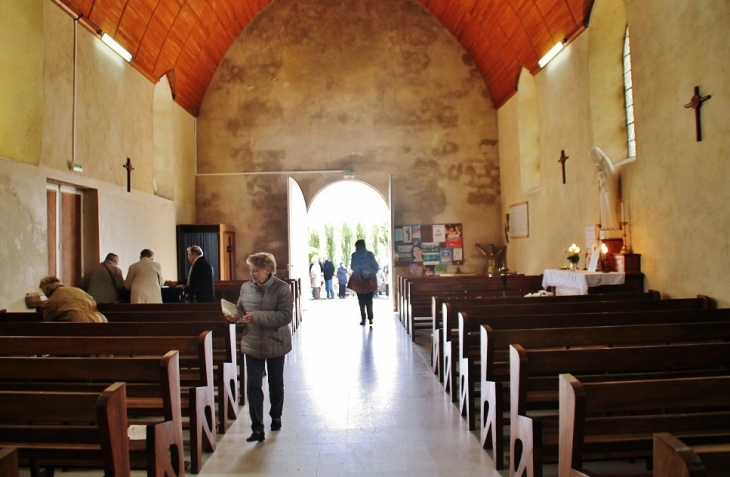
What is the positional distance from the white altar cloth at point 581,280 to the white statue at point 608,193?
81cm

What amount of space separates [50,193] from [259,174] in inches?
251

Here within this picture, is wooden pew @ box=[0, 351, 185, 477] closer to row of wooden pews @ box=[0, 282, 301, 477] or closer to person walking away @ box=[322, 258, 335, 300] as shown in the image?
row of wooden pews @ box=[0, 282, 301, 477]

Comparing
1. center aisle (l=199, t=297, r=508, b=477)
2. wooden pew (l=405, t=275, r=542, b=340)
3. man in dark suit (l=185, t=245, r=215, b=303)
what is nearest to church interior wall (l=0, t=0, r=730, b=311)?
wooden pew (l=405, t=275, r=542, b=340)

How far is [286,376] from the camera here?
664cm

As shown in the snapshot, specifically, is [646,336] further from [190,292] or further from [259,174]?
[259,174]

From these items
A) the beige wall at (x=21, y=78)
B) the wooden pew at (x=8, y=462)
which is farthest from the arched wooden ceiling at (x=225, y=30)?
the wooden pew at (x=8, y=462)

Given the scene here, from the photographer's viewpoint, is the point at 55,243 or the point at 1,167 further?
the point at 55,243

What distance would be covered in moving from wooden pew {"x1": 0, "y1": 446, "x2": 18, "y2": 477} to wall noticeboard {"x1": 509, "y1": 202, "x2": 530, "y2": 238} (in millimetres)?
11191

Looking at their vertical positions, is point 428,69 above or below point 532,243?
above

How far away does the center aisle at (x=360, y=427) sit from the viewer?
12.8 feet

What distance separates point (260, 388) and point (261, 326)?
474 mm

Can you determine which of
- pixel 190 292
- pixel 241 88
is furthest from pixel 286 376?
pixel 241 88

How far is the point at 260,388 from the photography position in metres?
4.49

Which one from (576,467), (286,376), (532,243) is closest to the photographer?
(576,467)
